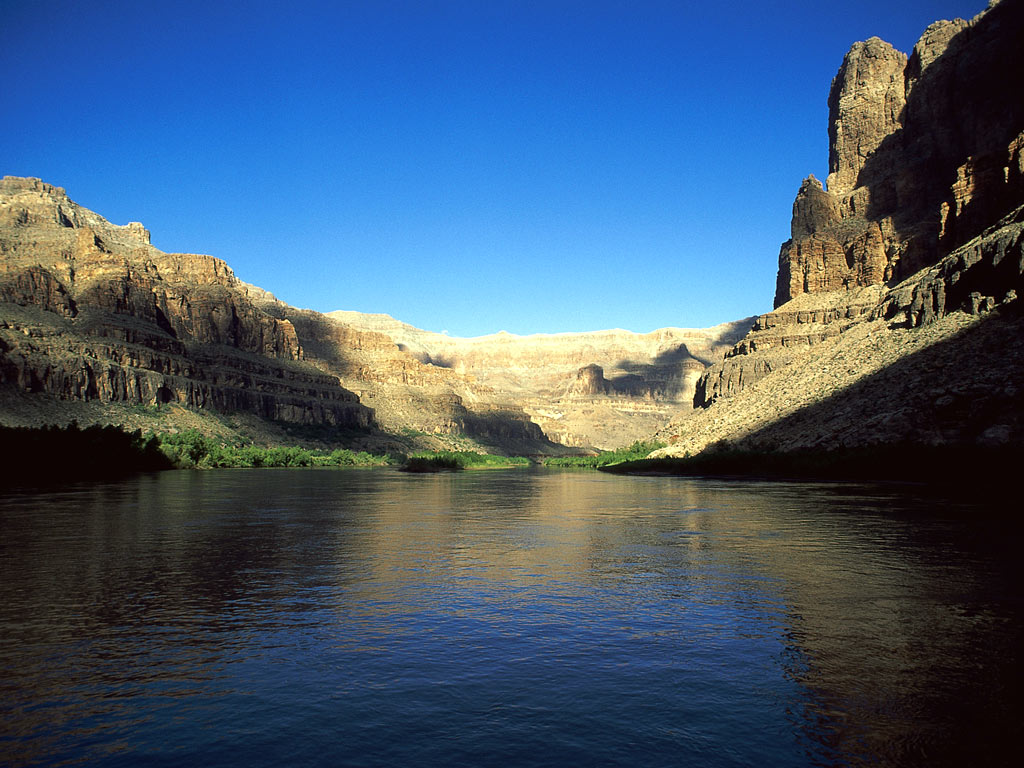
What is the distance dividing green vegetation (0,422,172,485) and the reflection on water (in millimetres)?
48286

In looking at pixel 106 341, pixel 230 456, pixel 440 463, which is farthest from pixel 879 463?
pixel 106 341

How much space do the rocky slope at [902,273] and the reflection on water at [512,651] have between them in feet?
131

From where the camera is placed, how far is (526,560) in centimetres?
1991

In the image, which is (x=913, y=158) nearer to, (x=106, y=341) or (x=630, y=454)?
(x=630, y=454)

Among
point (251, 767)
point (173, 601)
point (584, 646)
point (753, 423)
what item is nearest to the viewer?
point (251, 767)

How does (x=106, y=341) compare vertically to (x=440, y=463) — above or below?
above

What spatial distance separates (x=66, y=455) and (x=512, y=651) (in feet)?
244

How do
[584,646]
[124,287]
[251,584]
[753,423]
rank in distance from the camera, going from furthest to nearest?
[124,287]
[753,423]
[251,584]
[584,646]

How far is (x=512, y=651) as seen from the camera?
10789 mm

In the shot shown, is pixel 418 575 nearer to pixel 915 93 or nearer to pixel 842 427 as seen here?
pixel 842 427

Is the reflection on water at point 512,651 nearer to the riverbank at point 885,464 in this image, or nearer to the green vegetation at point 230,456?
the riverbank at point 885,464

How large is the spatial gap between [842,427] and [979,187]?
45.6m

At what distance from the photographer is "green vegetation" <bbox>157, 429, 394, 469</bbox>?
101800 millimetres

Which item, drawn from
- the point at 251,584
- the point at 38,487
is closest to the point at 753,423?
the point at 38,487
